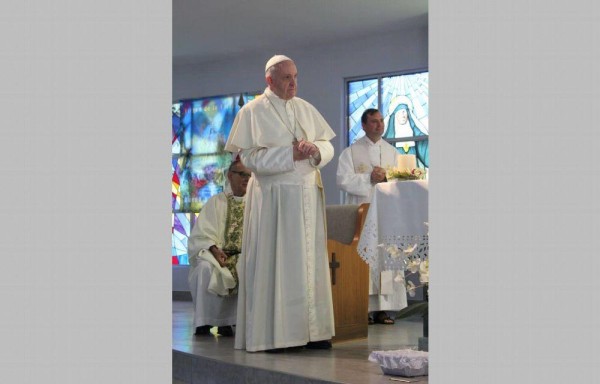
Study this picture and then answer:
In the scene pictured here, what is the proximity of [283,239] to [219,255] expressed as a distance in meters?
1.36

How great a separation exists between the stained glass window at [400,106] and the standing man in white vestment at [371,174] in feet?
7.87

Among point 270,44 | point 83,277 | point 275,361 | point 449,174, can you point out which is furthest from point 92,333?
point 270,44

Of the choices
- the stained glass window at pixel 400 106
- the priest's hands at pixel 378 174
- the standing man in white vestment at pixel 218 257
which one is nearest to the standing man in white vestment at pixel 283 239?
the standing man in white vestment at pixel 218 257

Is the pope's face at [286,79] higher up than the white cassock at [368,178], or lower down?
higher up

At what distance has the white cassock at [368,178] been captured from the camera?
8055 millimetres

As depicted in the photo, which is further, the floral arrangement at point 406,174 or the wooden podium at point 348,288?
the wooden podium at point 348,288

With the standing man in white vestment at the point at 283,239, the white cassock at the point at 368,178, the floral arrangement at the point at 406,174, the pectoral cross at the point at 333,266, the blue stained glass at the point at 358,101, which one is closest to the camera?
the standing man in white vestment at the point at 283,239

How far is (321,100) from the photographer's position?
12352 mm

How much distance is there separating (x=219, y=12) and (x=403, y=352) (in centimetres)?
679

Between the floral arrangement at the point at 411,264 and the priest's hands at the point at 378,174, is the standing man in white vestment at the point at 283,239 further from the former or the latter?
the priest's hands at the point at 378,174

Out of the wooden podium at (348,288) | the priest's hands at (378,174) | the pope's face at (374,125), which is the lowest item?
the wooden podium at (348,288)

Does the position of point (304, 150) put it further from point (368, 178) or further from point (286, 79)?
point (368, 178)

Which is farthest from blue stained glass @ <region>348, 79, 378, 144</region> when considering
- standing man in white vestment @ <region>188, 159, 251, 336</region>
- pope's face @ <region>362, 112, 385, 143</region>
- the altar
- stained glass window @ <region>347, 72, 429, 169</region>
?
the altar

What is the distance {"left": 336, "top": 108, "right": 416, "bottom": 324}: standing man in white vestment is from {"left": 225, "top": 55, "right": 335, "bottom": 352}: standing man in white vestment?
1.83 metres
